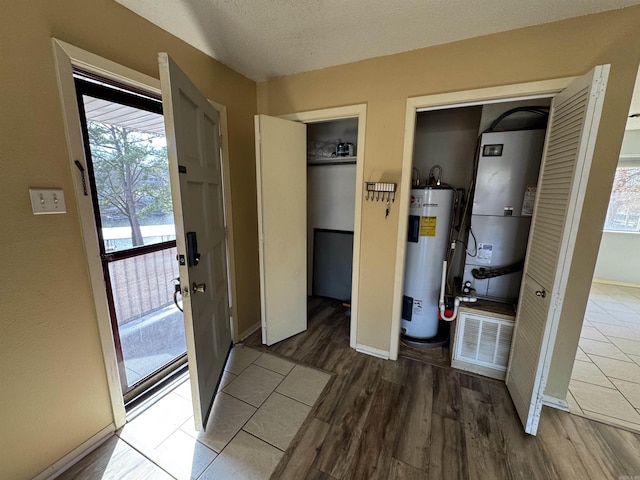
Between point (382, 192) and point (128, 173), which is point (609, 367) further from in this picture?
point (128, 173)

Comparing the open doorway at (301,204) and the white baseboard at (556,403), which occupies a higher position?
the open doorway at (301,204)

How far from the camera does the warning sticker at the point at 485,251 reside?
A: 200 centimetres

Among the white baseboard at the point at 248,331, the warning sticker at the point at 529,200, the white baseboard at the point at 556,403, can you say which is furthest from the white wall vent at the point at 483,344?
the white baseboard at the point at 248,331

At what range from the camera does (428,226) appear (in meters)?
2.24

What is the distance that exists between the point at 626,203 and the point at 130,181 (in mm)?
6610

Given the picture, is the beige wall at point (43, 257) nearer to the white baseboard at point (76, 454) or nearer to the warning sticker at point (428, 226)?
the white baseboard at point (76, 454)

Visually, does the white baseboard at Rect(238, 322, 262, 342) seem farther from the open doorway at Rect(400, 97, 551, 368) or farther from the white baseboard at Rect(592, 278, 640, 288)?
the white baseboard at Rect(592, 278, 640, 288)

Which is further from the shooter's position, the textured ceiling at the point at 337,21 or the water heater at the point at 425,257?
the water heater at the point at 425,257

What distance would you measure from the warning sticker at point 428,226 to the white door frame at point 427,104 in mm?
370

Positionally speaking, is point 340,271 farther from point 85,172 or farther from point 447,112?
point 85,172

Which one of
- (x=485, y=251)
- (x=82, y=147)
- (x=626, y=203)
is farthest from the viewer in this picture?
(x=626, y=203)

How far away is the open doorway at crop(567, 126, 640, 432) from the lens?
1.76 m

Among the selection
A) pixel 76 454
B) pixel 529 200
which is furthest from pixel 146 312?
pixel 529 200

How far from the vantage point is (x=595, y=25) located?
139cm
